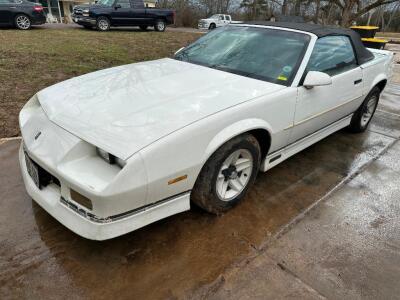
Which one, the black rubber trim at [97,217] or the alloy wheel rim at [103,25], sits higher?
the alloy wheel rim at [103,25]

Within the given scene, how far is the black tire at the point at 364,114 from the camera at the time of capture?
4395mm

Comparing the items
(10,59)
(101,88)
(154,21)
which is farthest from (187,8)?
(101,88)

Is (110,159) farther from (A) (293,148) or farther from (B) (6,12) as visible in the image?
(B) (6,12)

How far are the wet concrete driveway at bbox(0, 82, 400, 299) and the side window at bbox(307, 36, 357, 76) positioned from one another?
1.18 m

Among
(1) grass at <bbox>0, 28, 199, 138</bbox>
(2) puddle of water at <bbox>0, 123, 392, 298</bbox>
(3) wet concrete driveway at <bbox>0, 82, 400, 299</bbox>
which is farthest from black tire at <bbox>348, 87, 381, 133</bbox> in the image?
(1) grass at <bbox>0, 28, 199, 138</bbox>

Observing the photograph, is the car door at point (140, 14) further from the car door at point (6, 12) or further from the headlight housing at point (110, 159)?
the headlight housing at point (110, 159)

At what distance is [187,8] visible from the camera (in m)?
33.2

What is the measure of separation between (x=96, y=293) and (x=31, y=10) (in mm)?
13232

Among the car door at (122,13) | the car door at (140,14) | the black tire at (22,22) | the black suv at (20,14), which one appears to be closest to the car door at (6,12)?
the black suv at (20,14)

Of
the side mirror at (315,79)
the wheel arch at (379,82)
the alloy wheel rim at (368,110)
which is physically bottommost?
the alloy wheel rim at (368,110)

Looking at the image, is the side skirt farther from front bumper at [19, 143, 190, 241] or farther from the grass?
the grass

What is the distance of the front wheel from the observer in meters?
12.3

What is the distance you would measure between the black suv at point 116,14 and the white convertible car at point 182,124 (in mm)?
11822

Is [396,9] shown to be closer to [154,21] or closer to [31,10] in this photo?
[154,21]
